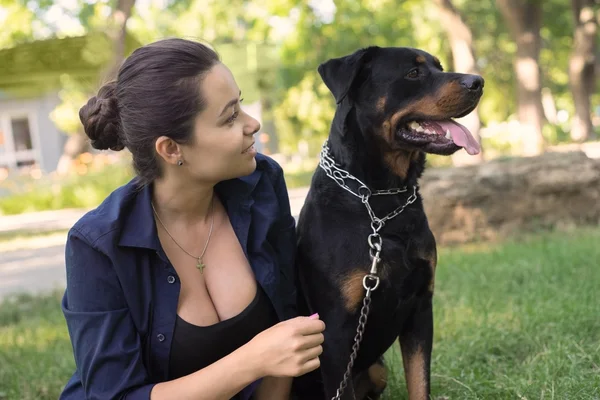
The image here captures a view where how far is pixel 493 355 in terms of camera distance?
3.35 meters

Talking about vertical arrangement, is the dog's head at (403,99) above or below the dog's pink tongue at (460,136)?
above

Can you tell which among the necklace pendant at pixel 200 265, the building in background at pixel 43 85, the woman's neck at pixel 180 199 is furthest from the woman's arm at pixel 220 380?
the building in background at pixel 43 85

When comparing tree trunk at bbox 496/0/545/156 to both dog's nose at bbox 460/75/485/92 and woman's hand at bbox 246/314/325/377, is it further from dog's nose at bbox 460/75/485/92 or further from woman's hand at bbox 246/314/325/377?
woman's hand at bbox 246/314/325/377

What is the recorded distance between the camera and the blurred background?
11.3ft

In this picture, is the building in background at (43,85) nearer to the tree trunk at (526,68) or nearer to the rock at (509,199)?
the tree trunk at (526,68)

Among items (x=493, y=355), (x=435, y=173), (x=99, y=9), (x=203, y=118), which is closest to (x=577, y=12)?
(x=99, y=9)

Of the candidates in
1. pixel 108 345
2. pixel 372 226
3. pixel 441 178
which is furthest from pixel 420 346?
pixel 441 178

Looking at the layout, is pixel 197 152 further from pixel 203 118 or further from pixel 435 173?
pixel 435 173

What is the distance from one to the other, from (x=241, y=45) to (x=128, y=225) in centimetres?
2432

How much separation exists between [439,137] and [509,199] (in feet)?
14.5

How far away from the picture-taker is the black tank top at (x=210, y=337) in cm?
224

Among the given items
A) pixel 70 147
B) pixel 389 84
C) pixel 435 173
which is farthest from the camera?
pixel 70 147

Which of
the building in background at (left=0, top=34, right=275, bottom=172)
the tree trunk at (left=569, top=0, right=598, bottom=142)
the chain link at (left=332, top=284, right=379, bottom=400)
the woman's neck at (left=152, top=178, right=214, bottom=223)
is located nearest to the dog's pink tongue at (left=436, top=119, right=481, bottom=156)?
the chain link at (left=332, top=284, right=379, bottom=400)

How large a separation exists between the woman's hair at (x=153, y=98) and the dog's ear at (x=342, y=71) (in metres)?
0.56
